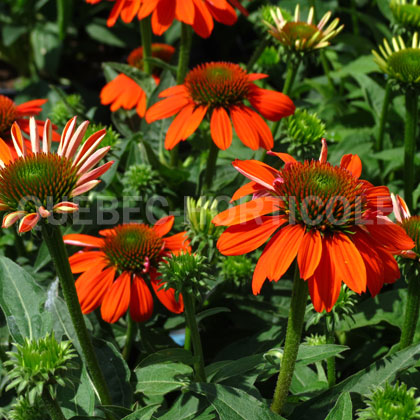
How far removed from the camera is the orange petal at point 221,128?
1.40 m

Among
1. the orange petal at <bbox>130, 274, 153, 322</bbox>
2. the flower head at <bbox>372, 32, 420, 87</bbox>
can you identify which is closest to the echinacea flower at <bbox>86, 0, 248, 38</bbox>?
the flower head at <bbox>372, 32, 420, 87</bbox>

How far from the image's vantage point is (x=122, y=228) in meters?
1.38

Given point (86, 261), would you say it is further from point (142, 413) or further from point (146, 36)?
point (146, 36)

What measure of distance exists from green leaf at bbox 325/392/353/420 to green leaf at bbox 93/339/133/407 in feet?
1.44

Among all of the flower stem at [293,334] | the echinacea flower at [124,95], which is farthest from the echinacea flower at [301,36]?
the flower stem at [293,334]

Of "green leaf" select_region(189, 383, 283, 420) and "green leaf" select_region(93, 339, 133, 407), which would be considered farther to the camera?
"green leaf" select_region(93, 339, 133, 407)

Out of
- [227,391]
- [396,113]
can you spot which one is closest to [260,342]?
[227,391]

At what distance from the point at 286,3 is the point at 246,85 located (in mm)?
1001

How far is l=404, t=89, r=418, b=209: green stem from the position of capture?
1565 millimetres

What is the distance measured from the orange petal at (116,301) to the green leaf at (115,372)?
65 mm

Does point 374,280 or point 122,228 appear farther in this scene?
point 122,228

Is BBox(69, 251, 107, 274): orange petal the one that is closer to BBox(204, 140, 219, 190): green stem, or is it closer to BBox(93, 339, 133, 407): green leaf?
BBox(93, 339, 133, 407): green leaf

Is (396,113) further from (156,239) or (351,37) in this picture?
(156,239)

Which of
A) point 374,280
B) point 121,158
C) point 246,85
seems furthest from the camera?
point 121,158
